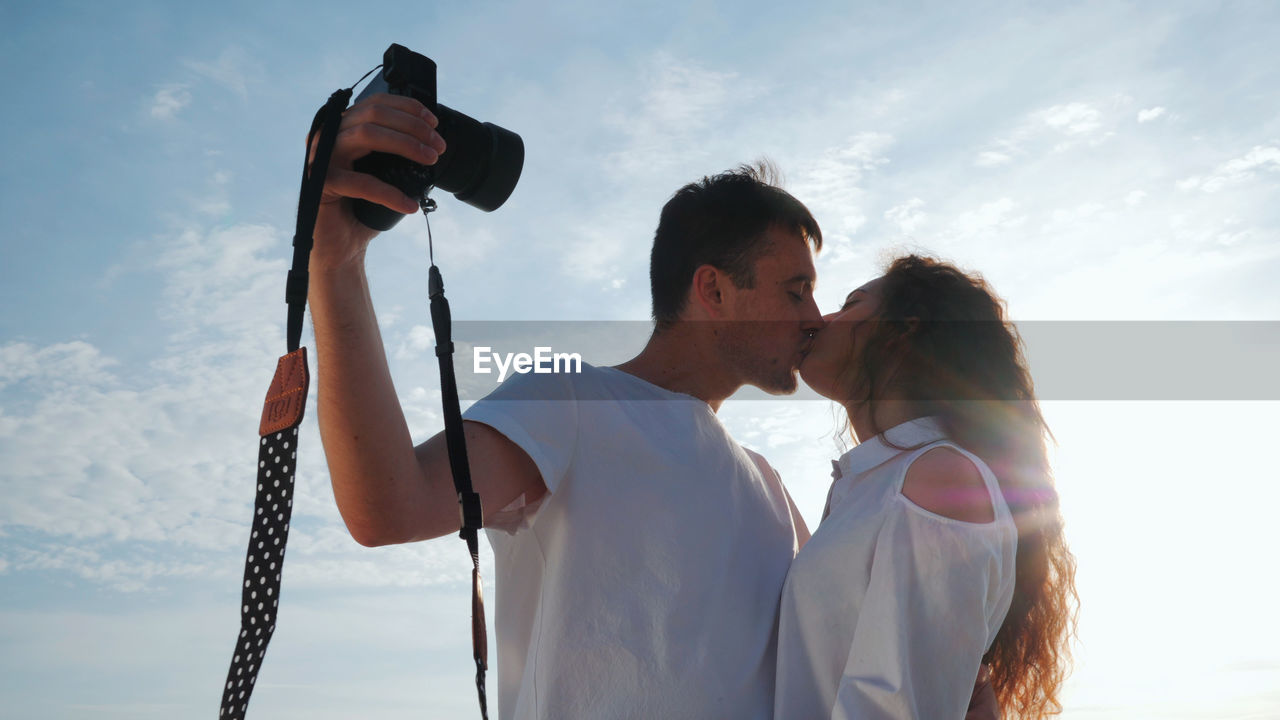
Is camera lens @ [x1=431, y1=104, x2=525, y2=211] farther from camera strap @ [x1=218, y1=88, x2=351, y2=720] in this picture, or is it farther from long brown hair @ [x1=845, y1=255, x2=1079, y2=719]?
long brown hair @ [x1=845, y1=255, x2=1079, y2=719]

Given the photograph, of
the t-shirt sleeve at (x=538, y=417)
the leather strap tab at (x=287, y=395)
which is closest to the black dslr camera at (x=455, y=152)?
the leather strap tab at (x=287, y=395)

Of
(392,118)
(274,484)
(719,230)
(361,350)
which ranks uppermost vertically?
(719,230)

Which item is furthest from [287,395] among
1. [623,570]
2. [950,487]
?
[950,487]

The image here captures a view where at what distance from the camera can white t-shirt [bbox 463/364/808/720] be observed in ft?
7.04

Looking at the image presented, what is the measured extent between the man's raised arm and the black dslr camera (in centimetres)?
6

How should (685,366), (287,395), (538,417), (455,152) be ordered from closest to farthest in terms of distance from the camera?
(287,395) → (455,152) → (538,417) → (685,366)

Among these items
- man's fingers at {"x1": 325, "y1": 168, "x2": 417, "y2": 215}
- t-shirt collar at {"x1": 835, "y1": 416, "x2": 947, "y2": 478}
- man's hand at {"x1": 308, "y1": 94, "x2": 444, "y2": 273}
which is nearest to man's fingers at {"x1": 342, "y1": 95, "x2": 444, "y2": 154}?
man's hand at {"x1": 308, "y1": 94, "x2": 444, "y2": 273}

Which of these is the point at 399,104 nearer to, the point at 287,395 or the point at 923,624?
the point at 287,395

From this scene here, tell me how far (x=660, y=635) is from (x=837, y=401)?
134cm

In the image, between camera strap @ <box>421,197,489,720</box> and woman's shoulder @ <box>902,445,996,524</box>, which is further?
woman's shoulder @ <box>902,445,996,524</box>

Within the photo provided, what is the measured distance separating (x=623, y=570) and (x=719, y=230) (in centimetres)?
158

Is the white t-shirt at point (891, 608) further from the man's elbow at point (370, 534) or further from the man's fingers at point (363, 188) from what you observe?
the man's fingers at point (363, 188)

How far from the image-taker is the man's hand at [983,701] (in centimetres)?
278

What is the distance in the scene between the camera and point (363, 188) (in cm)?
165
